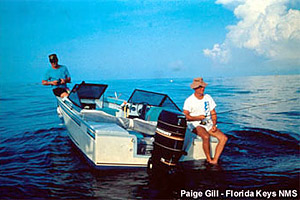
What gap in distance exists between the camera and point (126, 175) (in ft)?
16.2

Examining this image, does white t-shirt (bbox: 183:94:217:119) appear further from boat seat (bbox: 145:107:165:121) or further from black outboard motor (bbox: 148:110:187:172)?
boat seat (bbox: 145:107:165:121)

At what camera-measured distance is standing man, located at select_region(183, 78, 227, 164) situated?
5172 mm

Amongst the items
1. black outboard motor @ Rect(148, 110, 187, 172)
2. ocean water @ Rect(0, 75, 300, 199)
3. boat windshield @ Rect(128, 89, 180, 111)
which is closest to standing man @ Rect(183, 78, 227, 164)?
ocean water @ Rect(0, 75, 300, 199)

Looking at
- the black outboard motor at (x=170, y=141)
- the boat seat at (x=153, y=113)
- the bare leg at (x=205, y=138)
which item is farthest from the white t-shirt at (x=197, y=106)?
the boat seat at (x=153, y=113)

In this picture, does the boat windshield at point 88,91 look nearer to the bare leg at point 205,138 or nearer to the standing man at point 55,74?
the standing man at point 55,74

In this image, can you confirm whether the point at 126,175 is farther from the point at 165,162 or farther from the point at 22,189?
the point at 22,189

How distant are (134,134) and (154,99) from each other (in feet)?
4.02

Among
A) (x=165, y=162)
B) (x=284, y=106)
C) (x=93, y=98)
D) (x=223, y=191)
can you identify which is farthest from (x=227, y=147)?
(x=284, y=106)

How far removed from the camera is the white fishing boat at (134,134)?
442 centimetres

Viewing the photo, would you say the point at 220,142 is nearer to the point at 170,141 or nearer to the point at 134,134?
the point at 170,141

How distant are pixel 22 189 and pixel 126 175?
1815mm

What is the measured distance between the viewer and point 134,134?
228 inches

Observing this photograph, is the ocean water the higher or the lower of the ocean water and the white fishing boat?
the lower

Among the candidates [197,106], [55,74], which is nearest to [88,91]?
[55,74]
